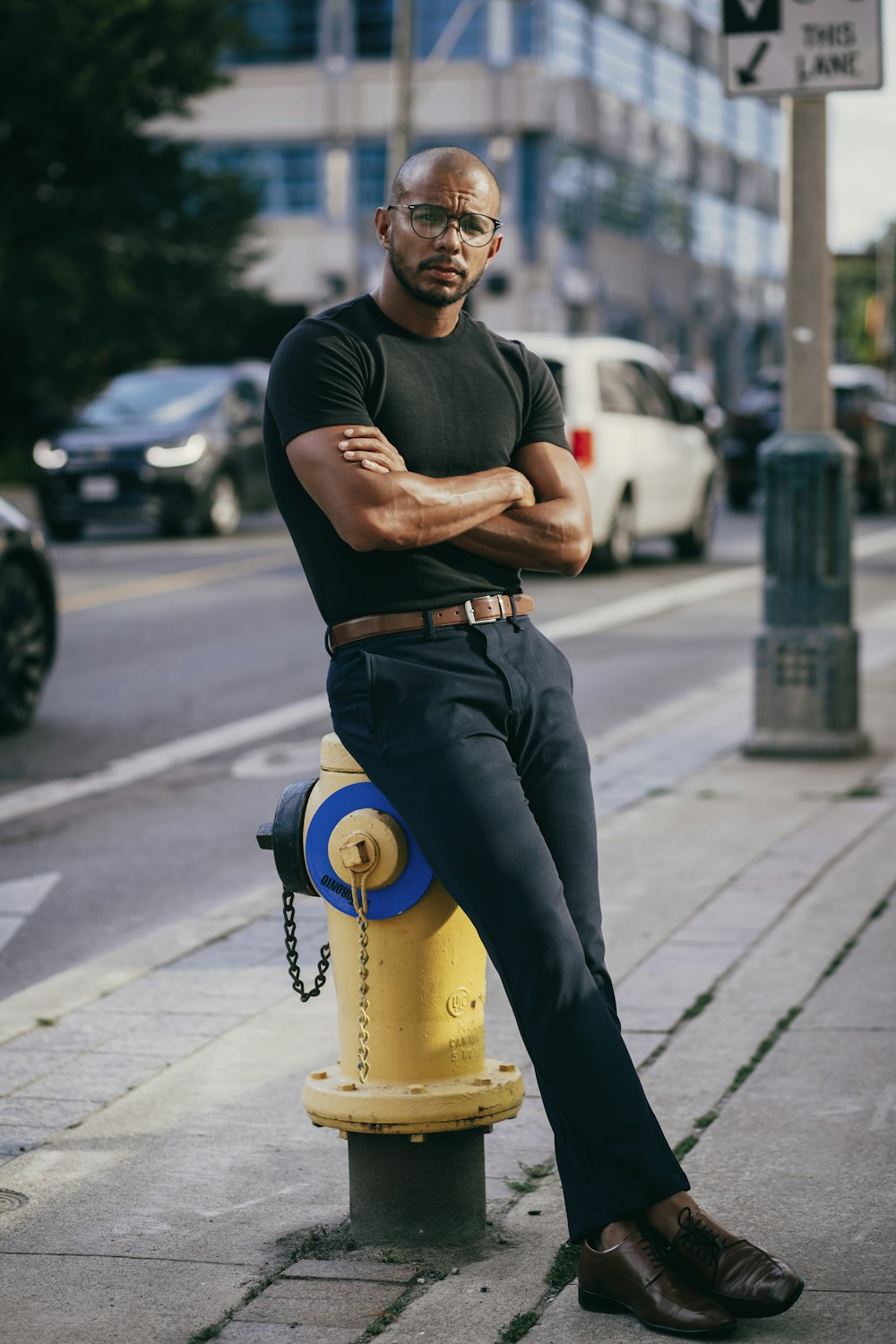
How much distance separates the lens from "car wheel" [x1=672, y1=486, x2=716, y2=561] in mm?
19906

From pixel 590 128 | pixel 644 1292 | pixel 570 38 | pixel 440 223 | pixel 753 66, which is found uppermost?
pixel 570 38

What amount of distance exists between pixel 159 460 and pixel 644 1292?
1841 centimetres

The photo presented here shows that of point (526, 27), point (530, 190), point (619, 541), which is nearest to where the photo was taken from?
point (619, 541)

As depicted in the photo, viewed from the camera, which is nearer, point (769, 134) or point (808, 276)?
point (808, 276)

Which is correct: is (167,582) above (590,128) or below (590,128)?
below

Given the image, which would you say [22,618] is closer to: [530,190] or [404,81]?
[404,81]

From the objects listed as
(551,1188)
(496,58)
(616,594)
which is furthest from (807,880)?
(496,58)

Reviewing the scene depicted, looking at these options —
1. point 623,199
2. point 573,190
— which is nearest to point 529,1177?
point 573,190

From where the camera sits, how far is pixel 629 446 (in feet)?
59.2

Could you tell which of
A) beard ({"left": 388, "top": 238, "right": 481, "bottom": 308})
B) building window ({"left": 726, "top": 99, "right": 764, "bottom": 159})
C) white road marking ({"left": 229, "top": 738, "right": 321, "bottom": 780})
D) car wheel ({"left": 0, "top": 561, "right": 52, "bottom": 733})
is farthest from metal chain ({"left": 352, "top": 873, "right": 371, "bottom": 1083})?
building window ({"left": 726, "top": 99, "right": 764, "bottom": 159})

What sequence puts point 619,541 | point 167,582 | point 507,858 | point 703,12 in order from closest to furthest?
point 507,858
point 167,582
point 619,541
point 703,12

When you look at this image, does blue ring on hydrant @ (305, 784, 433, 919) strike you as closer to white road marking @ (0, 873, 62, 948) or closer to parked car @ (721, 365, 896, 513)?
white road marking @ (0, 873, 62, 948)

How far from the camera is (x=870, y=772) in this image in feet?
28.8

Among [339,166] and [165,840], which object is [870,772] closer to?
[165,840]
